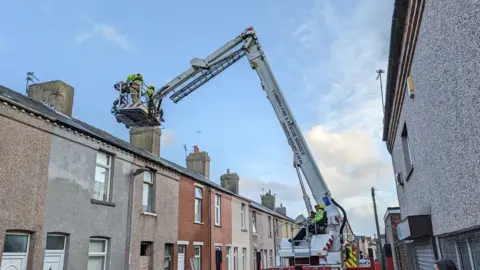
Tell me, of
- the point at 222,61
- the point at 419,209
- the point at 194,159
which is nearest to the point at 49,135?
the point at 222,61

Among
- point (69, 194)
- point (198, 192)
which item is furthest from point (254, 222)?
point (69, 194)

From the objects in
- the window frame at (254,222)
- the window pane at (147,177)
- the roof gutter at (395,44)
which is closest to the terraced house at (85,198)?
the window pane at (147,177)

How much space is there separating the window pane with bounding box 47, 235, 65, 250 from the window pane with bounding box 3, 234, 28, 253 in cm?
75

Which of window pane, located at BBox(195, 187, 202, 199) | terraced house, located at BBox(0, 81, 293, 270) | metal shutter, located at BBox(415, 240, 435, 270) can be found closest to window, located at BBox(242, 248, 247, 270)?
terraced house, located at BBox(0, 81, 293, 270)

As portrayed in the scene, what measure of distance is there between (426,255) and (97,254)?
960 cm

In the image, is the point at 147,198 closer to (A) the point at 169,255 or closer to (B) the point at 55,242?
(A) the point at 169,255

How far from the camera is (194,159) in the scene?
1008 inches

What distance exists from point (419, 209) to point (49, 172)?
9.26m

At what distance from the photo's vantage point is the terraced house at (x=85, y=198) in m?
9.52

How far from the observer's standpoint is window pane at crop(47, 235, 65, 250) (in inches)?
408

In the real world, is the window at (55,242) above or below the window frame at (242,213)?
below

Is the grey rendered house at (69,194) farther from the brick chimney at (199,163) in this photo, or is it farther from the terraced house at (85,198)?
the brick chimney at (199,163)

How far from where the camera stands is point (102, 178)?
12.9m

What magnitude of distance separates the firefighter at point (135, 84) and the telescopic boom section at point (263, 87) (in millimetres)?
744
